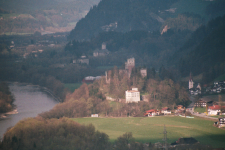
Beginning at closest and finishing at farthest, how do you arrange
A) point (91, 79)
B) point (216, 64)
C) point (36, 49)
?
point (216, 64), point (91, 79), point (36, 49)

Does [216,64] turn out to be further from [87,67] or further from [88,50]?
[88,50]

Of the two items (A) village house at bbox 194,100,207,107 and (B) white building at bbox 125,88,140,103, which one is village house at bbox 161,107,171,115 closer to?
(A) village house at bbox 194,100,207,107

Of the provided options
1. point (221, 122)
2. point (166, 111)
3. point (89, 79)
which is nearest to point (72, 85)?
point (89, 79)

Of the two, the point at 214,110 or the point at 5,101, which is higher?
the point at 5,101

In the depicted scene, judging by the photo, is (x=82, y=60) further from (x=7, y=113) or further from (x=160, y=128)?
(x=160, y=128)

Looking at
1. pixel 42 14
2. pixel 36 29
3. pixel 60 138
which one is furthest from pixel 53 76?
pixel 42 14

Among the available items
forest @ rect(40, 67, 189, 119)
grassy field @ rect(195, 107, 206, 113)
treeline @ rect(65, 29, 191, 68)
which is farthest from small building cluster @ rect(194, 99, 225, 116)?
treeline @ rect(65, 29, 191, 68)

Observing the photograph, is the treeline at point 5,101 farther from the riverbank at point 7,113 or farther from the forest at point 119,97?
the forest at point 119,97
